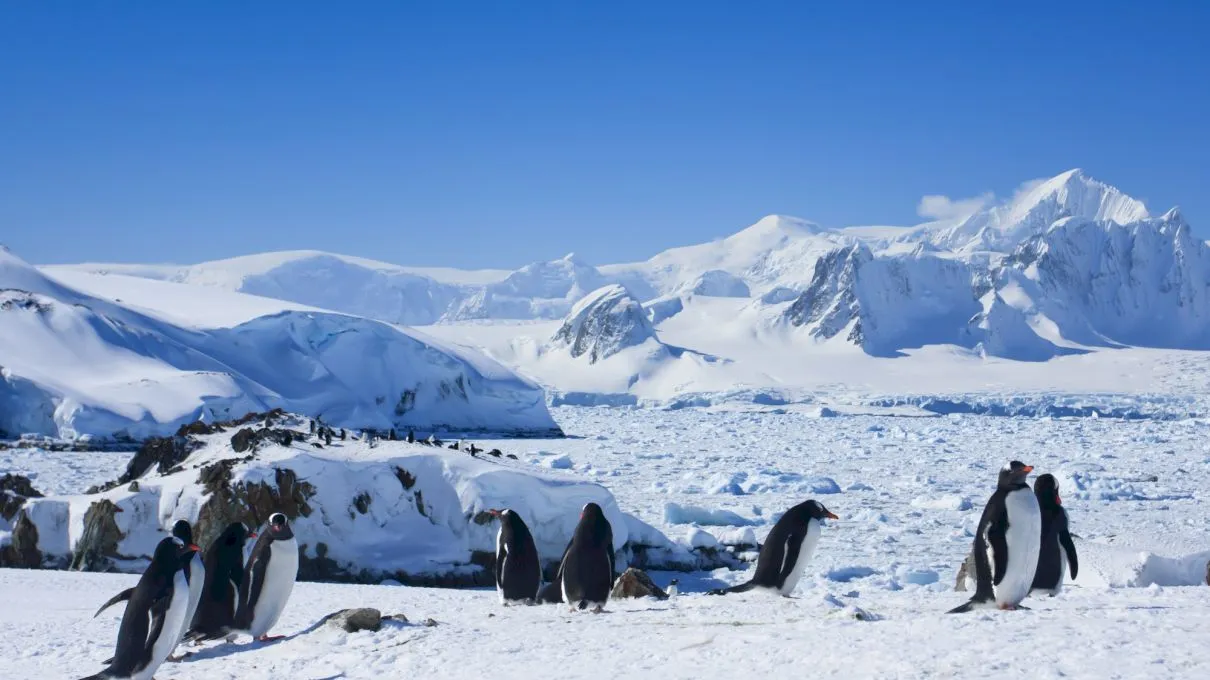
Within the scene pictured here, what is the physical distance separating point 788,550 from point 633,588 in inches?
58.8

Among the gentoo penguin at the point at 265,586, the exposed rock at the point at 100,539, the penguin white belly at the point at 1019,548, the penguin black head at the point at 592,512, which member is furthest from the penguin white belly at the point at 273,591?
the exposed rock at the point at 100,539

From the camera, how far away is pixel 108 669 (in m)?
4.94

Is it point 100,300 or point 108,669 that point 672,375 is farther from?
point 108,669

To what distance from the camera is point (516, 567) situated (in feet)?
24.5

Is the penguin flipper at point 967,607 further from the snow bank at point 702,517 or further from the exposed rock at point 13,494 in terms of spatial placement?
the exposed rock at point 13,494

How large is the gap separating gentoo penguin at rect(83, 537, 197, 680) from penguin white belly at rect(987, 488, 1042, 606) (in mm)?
4001

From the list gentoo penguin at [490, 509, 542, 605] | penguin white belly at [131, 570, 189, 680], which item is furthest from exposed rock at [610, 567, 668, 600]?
penguin white belly at [131, 570, 189, 680]

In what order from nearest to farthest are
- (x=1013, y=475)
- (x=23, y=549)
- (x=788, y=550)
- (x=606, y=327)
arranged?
(x=1013, y=475) < (x=788, y=550) < (x=23, y=549) < (x=606, y=327)

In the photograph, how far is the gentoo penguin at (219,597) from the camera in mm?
6168

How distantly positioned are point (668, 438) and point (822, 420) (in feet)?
43.2

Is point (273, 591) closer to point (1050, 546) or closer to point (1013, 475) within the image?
point (1013, 475)

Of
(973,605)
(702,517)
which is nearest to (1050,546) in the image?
(973,605)

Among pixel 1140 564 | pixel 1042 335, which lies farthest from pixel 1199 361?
pixel 1140 564

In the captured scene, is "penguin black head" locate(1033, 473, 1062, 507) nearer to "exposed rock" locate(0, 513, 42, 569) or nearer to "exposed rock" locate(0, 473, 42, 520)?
"exposed rock" locate(0, 513, 42, 569)
